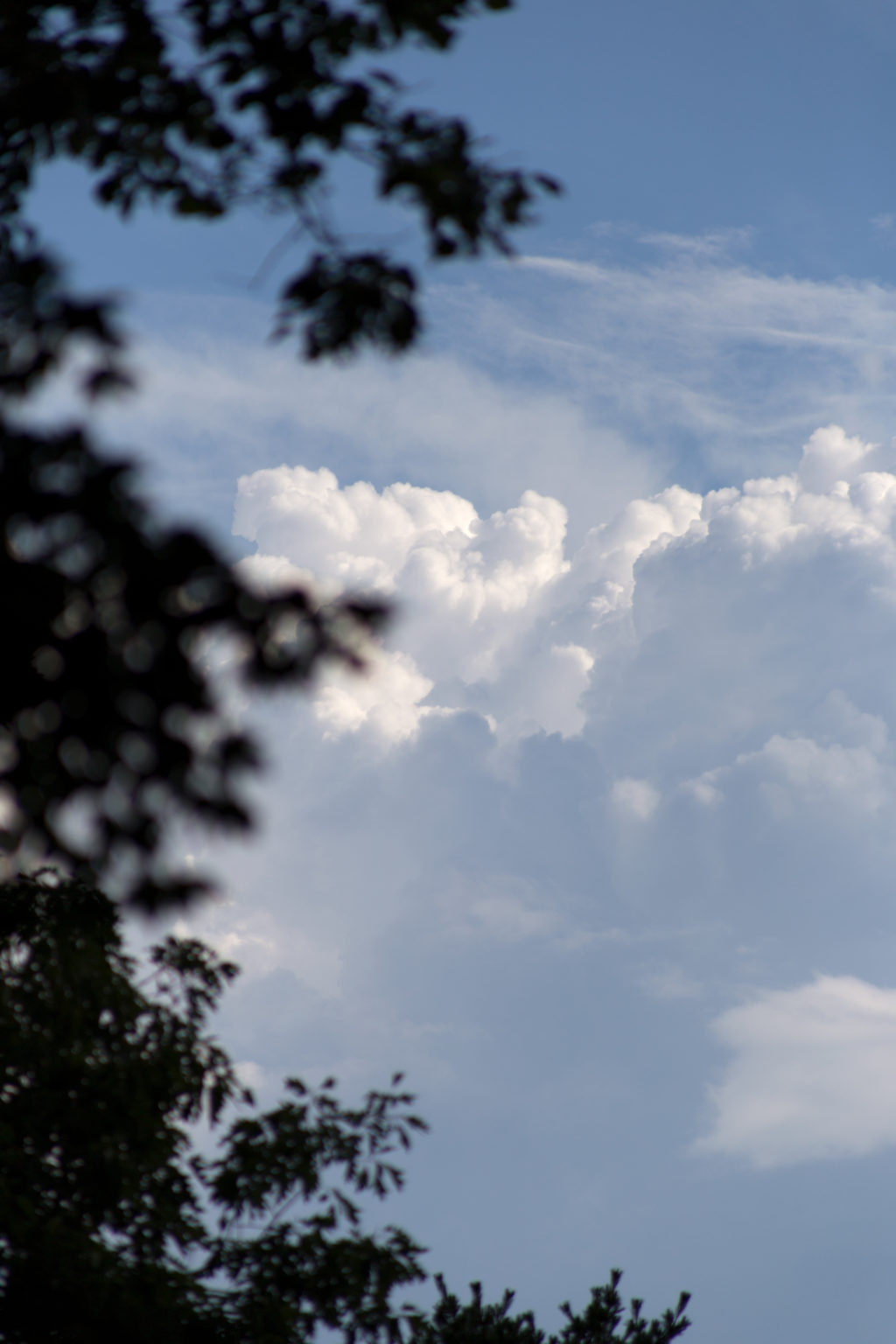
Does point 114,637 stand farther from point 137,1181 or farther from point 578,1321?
point 578,1321

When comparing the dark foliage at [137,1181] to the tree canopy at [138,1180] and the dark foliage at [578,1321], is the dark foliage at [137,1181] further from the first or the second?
the dark foliage at [578,1321]

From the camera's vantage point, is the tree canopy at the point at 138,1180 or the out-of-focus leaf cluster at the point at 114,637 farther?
the tree canopy at the point at 138,1180

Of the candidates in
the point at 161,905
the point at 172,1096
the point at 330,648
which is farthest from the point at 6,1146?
the point at 330,648

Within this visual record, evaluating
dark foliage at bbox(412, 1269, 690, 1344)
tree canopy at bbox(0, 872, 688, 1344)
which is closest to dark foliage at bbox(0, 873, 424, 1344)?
tree canopy at bbox(0, 872, 688, 1344)

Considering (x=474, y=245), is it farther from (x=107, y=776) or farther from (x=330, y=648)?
(x=107, y=776)

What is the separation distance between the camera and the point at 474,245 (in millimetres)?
6180

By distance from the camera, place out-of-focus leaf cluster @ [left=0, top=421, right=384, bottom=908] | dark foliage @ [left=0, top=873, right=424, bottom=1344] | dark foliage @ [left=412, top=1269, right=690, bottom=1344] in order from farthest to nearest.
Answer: dark foliage @ [left=412, top=1269, right=690, bottom=1344] < dark foliage @ [left=0, top=873, right=424, bottom=1344] < out-of-focus leaf cluster @ [left=0, top=421, right=384, bottom=908]

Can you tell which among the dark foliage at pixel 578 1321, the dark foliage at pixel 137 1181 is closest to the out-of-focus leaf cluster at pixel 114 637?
the dark foliage at pixel 137 1181

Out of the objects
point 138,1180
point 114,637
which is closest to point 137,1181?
point 138,1180

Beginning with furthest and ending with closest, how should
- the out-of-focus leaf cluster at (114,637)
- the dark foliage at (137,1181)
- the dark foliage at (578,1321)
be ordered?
the dark foliage at (578,1321), the dark foliage at (137,1181), the out-of-focus leaf cluster at (114,637)

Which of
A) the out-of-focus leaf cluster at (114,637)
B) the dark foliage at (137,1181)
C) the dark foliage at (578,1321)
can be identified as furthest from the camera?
the dark foliage at (578,1321)

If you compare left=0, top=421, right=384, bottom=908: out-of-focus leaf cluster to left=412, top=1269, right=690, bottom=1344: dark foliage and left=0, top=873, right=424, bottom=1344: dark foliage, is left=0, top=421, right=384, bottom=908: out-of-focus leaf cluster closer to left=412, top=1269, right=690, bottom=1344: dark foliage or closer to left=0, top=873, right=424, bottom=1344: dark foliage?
left=0, top=873, right=424, bottom=1344: dark foliage

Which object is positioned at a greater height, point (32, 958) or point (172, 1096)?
point (32, 958)

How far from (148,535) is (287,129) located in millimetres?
3517
